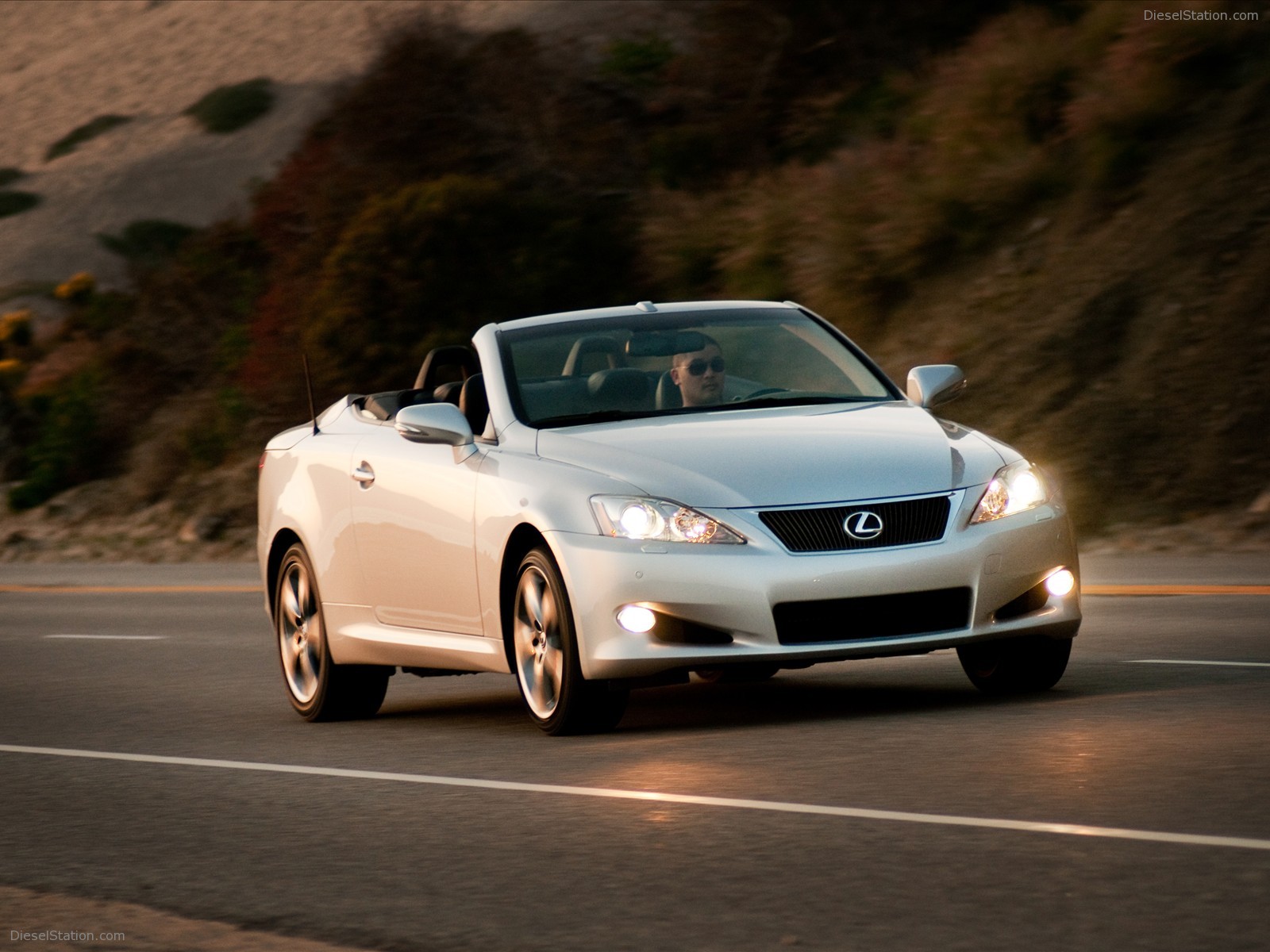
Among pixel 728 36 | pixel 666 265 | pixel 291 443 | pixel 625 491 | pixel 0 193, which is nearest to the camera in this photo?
pixel 625 491

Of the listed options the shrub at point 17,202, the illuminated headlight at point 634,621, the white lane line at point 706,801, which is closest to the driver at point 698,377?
the illuminated headlight at point 634,621

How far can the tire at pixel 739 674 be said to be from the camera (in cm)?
A: 879

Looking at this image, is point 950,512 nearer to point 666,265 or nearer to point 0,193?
point 666,265

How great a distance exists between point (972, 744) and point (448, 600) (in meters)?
2.54

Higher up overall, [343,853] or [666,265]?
[343,853]

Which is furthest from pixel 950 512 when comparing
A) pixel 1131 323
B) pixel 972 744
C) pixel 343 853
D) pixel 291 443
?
pixel 1131 323

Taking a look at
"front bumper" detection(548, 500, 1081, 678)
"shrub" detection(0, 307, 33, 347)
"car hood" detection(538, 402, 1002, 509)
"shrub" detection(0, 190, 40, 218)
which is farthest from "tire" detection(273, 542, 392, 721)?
"shrub" detection(0, 190, 40, 218)

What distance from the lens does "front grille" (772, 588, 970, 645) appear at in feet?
27.9

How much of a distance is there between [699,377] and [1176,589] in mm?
5276

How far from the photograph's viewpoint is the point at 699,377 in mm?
9992

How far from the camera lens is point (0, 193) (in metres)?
68.5

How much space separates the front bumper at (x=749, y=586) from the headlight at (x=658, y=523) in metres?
0.03

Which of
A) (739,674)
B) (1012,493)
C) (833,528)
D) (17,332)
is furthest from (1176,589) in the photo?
(17,332)

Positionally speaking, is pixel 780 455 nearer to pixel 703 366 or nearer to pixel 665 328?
pixel 703 366
